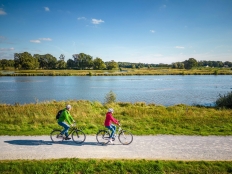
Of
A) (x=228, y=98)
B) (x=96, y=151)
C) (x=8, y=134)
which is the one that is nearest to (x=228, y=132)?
(x=96, y=151)

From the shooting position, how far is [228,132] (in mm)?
12664

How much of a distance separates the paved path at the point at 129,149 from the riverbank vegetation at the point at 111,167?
18.9 inches

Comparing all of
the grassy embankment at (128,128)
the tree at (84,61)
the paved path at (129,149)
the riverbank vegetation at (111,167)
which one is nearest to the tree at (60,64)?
the tree at (84,61)

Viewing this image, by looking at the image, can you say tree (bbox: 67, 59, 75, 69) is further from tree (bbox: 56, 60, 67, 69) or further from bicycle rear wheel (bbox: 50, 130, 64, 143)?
bicycle rear wheel (bbox: 50, 130, 64, 143)

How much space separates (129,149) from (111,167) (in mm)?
1929

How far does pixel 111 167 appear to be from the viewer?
26.3 feet

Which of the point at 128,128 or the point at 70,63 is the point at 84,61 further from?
the point at 128,128

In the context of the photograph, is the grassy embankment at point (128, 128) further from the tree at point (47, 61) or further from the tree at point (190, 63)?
the tree at point (190, 63)

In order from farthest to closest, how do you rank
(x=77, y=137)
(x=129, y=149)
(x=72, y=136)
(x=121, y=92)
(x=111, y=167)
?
(x=121, y=92)
(x=77, y=137)
(x=72, y=136)
(x=129, y=149)
(x=111, y=167)

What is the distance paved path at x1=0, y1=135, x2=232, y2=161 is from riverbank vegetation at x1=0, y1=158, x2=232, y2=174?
1.58 ft

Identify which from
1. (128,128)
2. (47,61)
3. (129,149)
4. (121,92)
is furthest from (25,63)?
(129,149)

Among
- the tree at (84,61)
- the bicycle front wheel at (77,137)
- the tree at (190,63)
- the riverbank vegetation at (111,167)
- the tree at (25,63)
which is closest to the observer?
the riverbank vegetation at (111,167)

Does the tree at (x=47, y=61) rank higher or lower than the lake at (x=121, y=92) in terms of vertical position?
higher

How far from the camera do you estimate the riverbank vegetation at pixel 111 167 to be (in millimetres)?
7883
